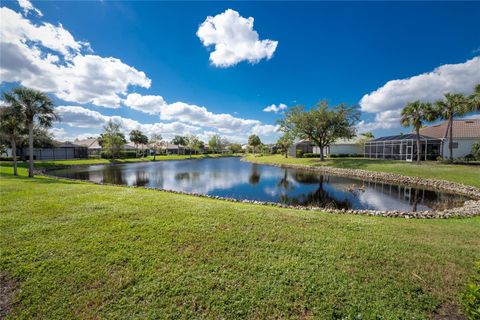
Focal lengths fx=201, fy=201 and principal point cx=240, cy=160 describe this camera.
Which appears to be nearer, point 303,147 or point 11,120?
point 11,120

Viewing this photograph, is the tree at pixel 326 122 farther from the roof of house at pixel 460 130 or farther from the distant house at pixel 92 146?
the distant house at pixel 92 146

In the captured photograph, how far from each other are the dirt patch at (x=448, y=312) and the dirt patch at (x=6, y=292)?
6.89m

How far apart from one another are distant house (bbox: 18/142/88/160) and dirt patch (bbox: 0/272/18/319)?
47.8 meters

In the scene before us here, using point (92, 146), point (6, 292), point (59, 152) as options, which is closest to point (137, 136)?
point (92, 146)

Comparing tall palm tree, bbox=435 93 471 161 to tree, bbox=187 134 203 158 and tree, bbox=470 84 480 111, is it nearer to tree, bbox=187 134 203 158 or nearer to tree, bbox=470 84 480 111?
tree, bbox=470 84 480 111

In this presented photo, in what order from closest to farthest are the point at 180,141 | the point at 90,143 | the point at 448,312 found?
the point at 448,312 → the point at 90,143 → the point at 180,141

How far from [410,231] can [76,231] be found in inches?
383

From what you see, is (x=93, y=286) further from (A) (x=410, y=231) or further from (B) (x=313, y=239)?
(A) (x=410, y=231)

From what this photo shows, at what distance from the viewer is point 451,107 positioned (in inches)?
902

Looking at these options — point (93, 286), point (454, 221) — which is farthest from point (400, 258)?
point (93, 286)

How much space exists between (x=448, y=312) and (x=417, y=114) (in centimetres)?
2924

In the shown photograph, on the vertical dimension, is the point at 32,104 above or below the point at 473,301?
above

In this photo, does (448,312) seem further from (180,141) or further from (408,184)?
(180,141)

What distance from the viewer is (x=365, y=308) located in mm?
3264
